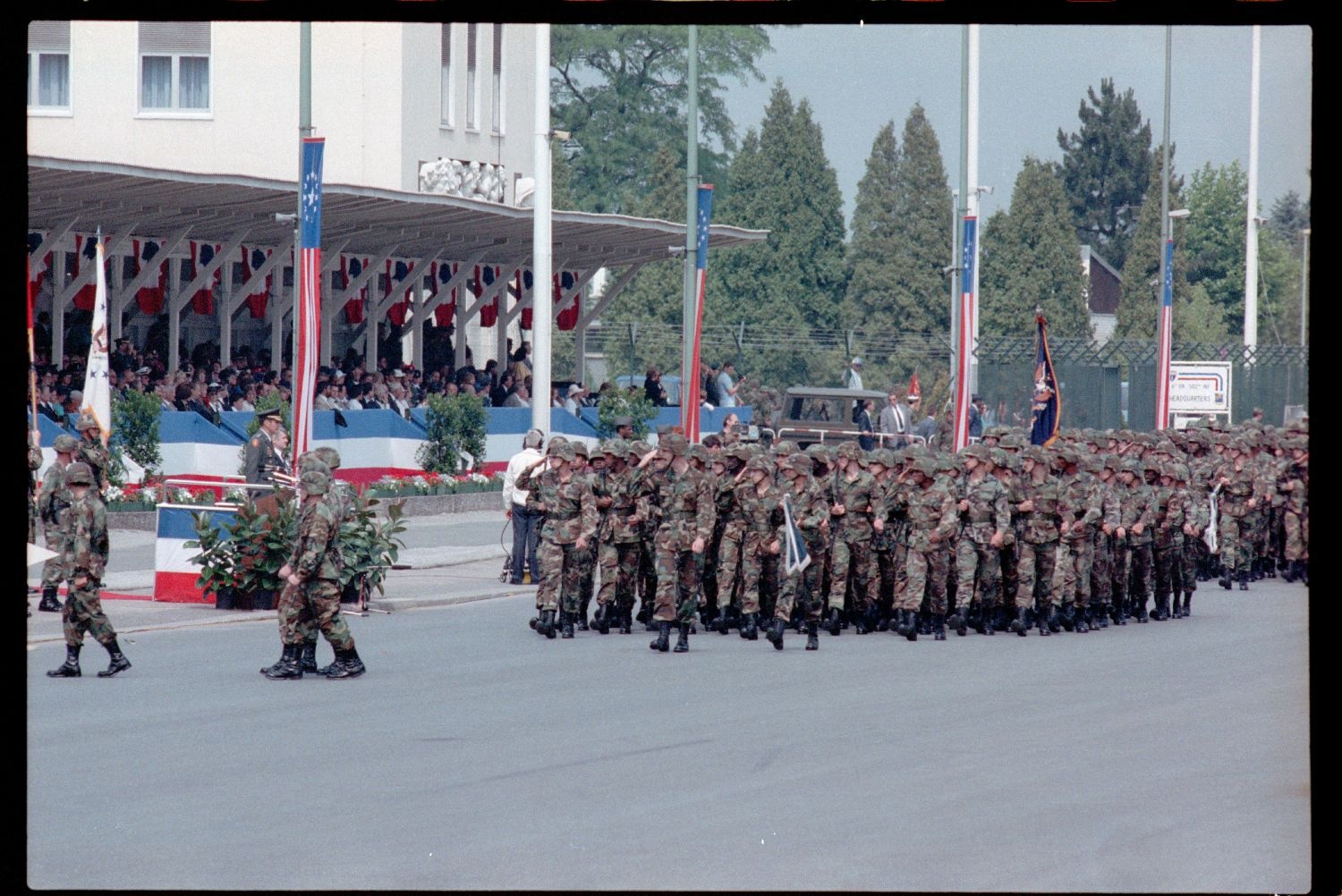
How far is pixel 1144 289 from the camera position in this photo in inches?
2970

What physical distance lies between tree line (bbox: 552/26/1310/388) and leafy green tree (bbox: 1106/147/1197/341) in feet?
0.32

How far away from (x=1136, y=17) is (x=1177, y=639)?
13.1 meters

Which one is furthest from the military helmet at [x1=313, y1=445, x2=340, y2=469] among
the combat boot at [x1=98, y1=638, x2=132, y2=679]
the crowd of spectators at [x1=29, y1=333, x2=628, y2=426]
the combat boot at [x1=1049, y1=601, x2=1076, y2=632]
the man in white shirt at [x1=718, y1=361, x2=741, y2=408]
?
the man in white shirt at [x1=718, y1=361, x2=741, y2=408]

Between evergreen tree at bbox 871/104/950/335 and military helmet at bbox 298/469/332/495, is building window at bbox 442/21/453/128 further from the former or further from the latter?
evergreen tree at bbox 871/104/950/335

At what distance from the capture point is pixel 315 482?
14.6 m

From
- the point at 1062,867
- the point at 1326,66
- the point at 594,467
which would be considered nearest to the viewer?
the point at 1326,66

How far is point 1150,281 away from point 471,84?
1424 inches

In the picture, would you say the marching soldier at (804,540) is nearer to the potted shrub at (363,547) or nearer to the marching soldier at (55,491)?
the potted shrub at (363,547)

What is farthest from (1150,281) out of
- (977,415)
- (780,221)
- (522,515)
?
(522,515)

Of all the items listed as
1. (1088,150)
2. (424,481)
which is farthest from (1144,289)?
(424,481)

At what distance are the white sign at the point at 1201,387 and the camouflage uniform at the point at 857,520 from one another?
60.7 feet

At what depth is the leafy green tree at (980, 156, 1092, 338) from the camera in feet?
234

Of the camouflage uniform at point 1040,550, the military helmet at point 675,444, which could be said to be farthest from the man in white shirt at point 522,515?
the camouflage uniform at point 1040,550

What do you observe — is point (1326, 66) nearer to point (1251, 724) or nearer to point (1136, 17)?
point (1136, 17)
